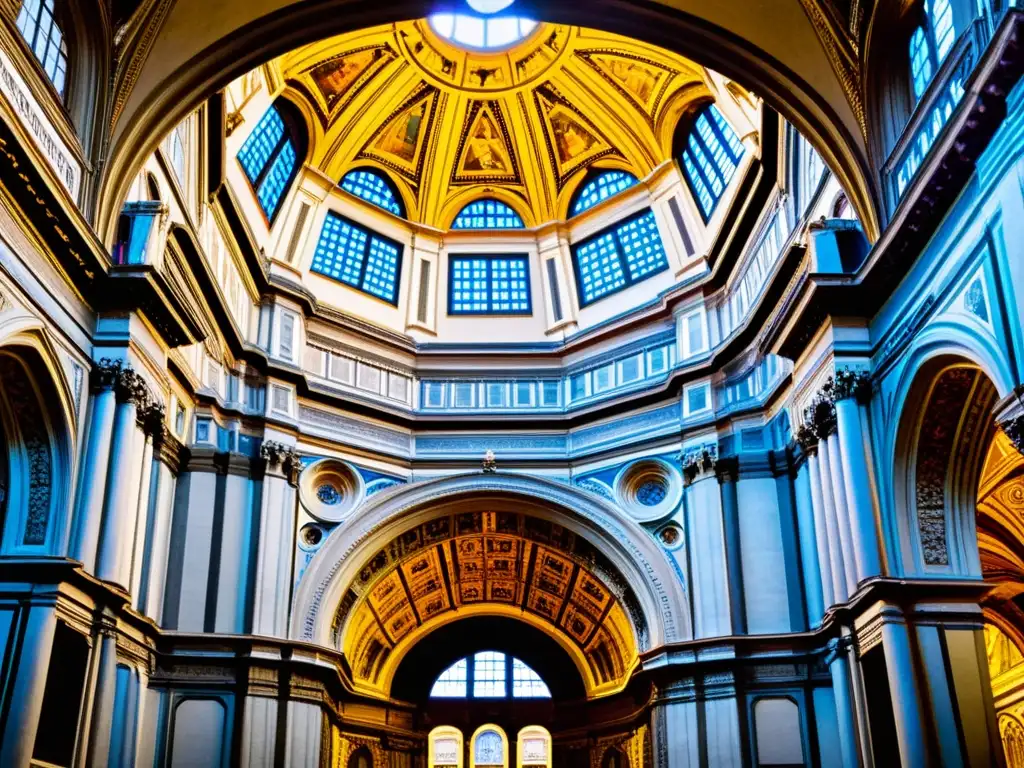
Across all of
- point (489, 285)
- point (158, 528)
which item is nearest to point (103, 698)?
point (158, 528)

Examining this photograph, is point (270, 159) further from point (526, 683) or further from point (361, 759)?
point (526, 683)

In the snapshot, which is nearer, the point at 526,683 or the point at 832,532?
the point at 832,532

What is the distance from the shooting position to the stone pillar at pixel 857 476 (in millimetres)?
17656

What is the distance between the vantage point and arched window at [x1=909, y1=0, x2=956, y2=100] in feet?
56.1

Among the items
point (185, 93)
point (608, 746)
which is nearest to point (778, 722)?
point (608, 746)

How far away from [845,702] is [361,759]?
1692 cm

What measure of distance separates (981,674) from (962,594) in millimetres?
1238

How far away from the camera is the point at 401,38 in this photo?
31.4 meters

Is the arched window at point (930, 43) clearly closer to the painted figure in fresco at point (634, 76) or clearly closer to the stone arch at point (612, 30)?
the stone arch at point (612, 30)

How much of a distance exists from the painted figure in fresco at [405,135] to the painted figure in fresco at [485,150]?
70.5 inches

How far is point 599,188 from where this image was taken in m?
34.2

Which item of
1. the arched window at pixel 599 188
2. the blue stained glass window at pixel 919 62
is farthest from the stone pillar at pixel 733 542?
the arched window at pixel 599 188

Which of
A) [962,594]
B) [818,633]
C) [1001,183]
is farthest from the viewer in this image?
[818,633]

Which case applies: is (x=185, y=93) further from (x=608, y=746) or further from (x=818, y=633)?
(x=608, y=746)
